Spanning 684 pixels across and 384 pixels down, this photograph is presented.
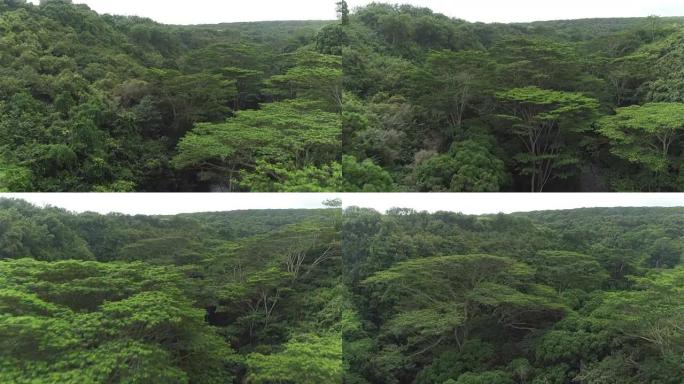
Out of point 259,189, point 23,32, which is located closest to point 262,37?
point 259,189

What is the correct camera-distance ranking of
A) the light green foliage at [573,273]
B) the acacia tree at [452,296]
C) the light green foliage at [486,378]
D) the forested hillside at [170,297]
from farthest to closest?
1. the light green foliage at [573,273]
2. the acacia tree at [452,296]
3. the light green foliage at [486,378]
4. the forested hillside at [170,297]

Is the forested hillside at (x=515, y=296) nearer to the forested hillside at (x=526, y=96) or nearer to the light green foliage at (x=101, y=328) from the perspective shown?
the forested hillside at (x=526, y=96)

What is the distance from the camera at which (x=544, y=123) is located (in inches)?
288

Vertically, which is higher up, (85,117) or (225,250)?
(85,117)

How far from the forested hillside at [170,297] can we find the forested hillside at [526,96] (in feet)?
6.06

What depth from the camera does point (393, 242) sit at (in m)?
8.20

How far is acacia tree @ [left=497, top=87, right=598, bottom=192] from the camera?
284 inches

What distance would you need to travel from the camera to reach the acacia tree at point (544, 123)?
7.22 m

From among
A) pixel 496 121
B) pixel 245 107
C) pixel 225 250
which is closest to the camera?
pixel 245 107

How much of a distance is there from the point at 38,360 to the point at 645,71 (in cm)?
815

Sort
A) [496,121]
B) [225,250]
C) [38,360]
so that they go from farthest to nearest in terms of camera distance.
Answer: [225,250] < [496,121] < [38,360]

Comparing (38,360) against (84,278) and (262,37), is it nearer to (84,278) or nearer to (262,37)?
(84,278)

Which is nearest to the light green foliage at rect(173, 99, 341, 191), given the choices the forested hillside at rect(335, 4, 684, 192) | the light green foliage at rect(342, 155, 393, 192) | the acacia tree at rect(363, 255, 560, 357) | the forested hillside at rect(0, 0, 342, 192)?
the forested hillside at rect(0, 0, 342, 192)

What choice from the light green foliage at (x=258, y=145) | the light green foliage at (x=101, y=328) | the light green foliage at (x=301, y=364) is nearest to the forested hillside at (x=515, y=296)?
the light green foliage at (x=301, y=364)
